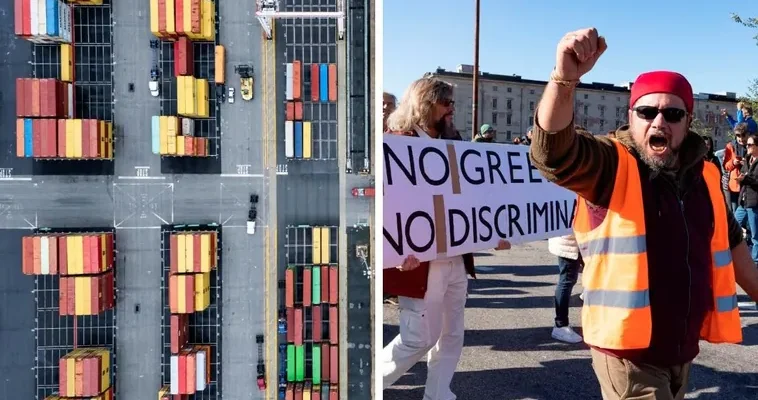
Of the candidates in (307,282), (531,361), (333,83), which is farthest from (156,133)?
(531,361)

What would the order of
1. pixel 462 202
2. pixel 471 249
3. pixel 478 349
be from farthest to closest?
pixel 478 349 → pixel 462 202 → pixel 471 249

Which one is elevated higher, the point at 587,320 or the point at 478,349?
the point at 587,320

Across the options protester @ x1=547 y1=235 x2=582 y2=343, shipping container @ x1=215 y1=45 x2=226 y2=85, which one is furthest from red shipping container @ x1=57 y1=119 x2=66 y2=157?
protester @ x1=547 y1=235 x2=582 y2=343

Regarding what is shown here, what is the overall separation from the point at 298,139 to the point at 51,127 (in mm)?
1159

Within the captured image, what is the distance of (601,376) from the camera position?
1930 millimetres

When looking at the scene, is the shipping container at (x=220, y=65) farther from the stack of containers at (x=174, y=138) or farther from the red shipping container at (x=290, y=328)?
the red shipping container at (x=290, y=328)

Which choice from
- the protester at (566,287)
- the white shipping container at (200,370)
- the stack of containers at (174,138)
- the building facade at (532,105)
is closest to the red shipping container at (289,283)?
the white shipping container at (200,370)

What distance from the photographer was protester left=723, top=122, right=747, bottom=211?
626 centimetres

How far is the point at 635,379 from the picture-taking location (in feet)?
5.93

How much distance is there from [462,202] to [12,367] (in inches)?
106

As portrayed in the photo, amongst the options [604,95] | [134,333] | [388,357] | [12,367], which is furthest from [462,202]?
[604,95]

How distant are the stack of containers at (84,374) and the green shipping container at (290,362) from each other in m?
0.89

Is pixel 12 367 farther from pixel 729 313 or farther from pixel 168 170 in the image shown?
pixel 729 313

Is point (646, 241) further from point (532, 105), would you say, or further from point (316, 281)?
point (532, 105)
